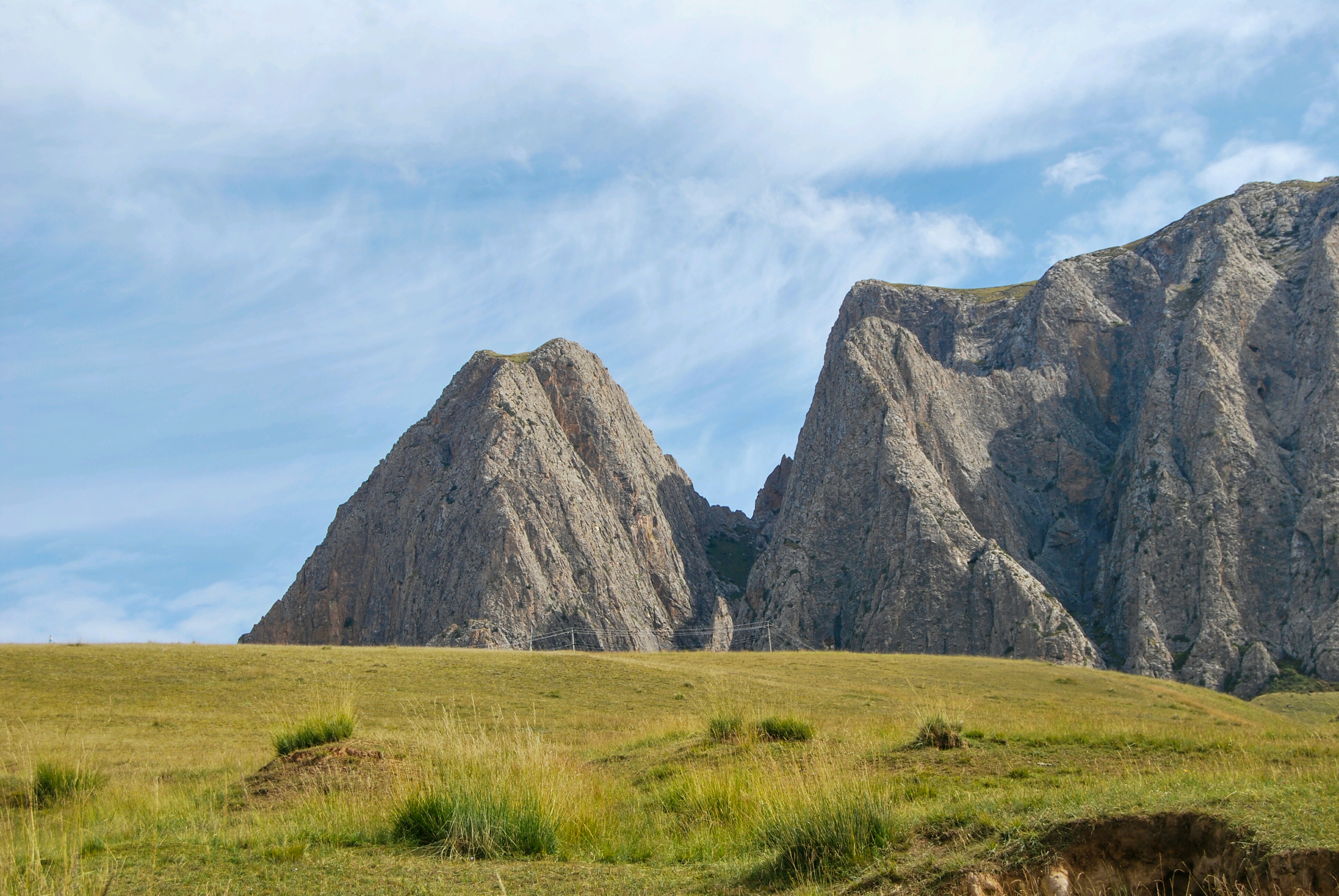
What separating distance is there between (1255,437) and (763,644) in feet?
144

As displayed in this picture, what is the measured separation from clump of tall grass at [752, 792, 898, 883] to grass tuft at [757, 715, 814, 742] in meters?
7.29

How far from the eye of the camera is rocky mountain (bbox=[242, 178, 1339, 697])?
245ft

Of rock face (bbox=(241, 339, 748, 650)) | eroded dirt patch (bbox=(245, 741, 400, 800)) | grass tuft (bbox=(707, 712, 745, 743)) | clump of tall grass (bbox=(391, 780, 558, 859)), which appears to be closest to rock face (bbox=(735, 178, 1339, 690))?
rock face (bbox=(241, 339, 748, 650))

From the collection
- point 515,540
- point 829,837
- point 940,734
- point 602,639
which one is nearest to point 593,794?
point 829,837

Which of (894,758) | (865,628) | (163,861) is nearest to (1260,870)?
(894,758)

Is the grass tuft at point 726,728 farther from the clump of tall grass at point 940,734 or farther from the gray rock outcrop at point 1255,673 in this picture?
the gray rock outcrop at point 1255,673

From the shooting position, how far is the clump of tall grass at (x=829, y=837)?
9.27 meters

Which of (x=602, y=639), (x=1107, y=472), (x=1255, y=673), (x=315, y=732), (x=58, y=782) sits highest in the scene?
(x=1107, y=472)

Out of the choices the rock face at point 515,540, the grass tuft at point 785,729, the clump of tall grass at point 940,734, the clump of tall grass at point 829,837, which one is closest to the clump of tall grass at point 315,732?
the grass tuft at point 785,729

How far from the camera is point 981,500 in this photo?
298 feet

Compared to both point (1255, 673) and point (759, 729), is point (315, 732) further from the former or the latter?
point (1255, 673)

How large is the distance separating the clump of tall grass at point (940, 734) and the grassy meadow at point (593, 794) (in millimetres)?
35

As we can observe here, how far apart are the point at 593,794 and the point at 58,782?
9.44 m

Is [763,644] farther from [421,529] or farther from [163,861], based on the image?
[163,861]
